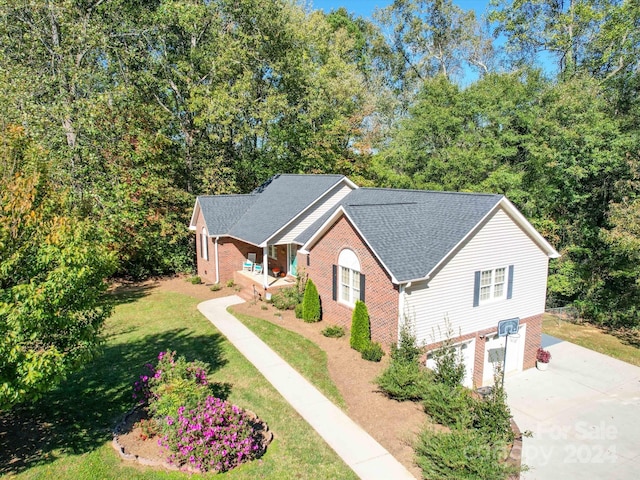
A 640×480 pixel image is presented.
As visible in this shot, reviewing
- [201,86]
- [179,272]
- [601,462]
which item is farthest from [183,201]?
[601,462]

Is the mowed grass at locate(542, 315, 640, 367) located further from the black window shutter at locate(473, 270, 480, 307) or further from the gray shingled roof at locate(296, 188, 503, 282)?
the gray shingled roof at locate(296, 188, 503, 282)

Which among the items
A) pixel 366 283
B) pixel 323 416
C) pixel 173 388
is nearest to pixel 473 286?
pixel 366 283

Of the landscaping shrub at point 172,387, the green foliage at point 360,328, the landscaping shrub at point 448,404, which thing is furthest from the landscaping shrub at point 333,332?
the landscaping shrub at point 172,387

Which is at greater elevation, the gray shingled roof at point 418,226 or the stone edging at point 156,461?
the gray shingled roof at point 418,226

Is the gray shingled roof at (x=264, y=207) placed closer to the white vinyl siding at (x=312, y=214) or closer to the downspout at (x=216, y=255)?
the white vinyl siding at (x=312, y=214)

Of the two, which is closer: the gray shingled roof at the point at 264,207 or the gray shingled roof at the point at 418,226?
the gray shingled roof at the point at 418,226

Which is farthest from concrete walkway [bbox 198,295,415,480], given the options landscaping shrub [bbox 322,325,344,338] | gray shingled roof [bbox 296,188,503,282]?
gray shingled roof [bbox 296,188,503,282]
